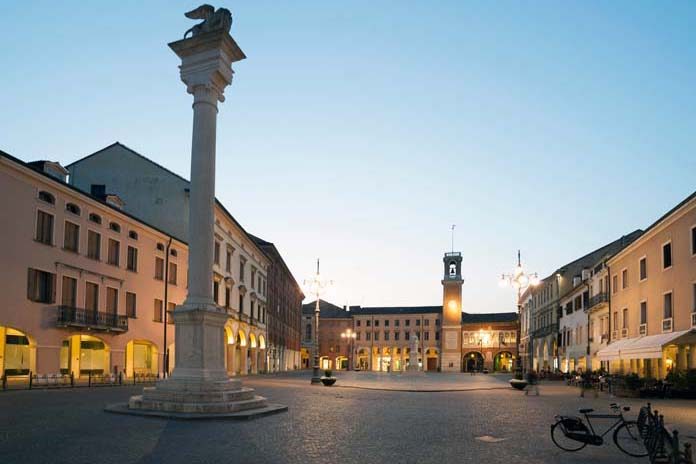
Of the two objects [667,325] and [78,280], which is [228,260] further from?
[667,325]

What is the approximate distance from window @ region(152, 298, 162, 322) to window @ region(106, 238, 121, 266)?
561 cm

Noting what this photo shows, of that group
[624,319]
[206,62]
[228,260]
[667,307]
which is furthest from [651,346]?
[228,260]

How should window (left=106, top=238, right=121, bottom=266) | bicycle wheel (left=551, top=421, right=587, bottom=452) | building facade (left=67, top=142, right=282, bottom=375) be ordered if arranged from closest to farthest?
bicycle wheel (left=551, top=421, right=587, bottom=452)
window (left=106, top=238, right=121, bottom=266)
building facade (left=67, top=142, right=282, bottom=375)

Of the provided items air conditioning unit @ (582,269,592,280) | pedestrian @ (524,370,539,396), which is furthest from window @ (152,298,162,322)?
air conditioning unit @ (582,269,592,280)

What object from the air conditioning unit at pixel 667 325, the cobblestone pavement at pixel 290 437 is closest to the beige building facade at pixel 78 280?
the cobblestone pavement at pixel 290 437

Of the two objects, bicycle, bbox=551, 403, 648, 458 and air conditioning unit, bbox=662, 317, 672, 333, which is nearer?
bicycle, bbox=551, 403, 648, 458

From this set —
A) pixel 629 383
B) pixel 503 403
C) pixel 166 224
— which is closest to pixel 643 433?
pixel 503 403

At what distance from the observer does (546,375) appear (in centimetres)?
6094

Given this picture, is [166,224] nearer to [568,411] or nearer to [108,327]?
[108,327]

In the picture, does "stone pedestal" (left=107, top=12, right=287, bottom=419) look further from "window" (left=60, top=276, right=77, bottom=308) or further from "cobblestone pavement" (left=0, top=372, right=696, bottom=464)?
"window" (left=60, top=276, right=77, bottom=308)

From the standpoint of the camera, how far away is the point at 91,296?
36.2 meters

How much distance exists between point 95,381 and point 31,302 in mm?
6044

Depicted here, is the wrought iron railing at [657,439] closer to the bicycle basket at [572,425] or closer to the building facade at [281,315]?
the bicycle basket at [572,425]

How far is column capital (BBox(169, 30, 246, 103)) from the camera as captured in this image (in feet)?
65.1
